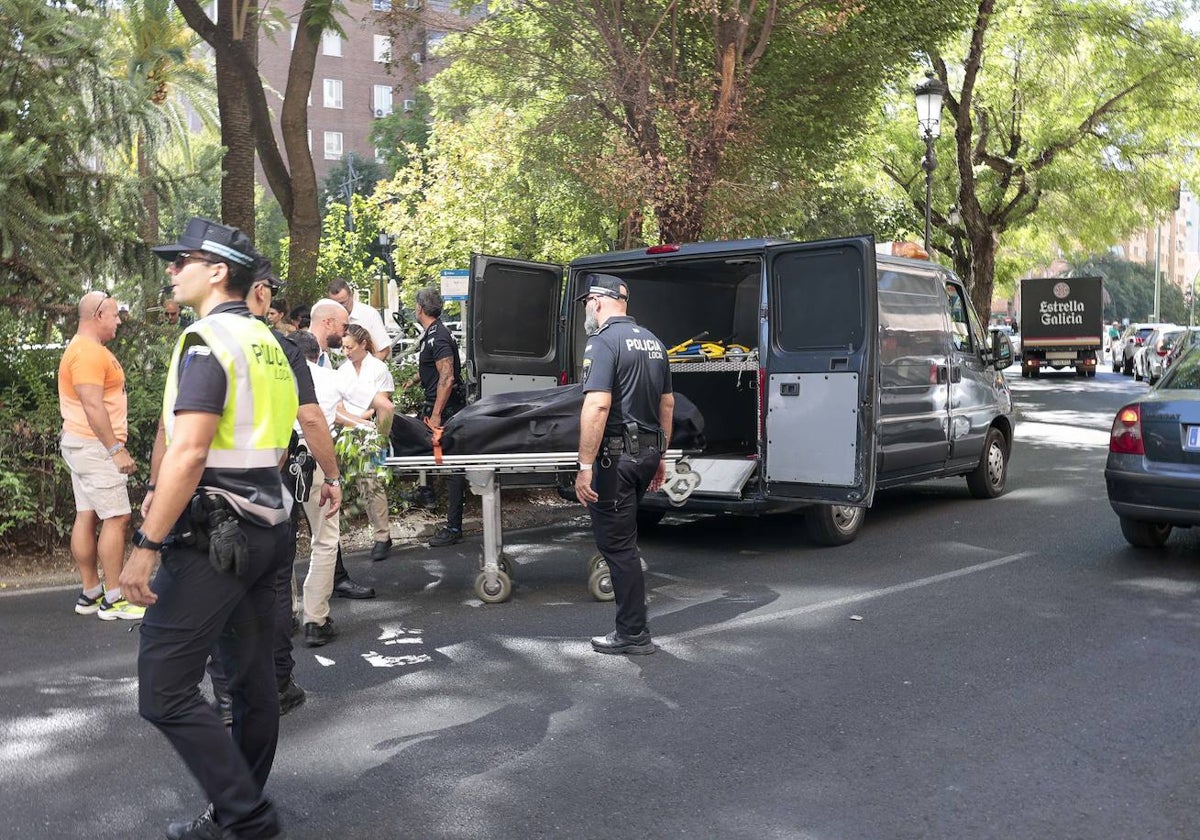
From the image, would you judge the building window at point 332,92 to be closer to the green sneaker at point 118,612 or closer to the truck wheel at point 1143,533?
the green sneaker at point 118,612

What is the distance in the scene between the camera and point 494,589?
716 cm

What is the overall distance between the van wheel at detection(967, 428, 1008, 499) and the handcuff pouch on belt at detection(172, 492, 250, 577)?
864cm

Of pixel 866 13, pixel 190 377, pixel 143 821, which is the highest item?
pixel 866 13

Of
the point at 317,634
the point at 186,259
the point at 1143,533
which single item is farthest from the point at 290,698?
the point at 1143,533

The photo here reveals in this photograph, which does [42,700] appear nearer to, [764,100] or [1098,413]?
[764,100]

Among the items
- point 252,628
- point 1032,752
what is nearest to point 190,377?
point 252,628

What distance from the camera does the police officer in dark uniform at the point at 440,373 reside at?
30.6ft

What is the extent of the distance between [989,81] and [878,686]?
28223 millimetres

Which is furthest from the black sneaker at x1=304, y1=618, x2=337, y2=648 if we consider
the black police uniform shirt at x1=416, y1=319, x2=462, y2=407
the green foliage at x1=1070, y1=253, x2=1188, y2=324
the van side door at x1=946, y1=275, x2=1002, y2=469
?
the green foliage at x1=1070, y1=253, x2=1188, y2=324

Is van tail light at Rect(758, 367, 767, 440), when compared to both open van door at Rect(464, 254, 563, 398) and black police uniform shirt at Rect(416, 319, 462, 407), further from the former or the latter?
black police uniform shirt at Rect(416, 319, 462, 407)

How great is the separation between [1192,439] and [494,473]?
4.39 meters

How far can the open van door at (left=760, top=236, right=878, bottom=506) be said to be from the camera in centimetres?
795

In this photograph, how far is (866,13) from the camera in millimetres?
16281

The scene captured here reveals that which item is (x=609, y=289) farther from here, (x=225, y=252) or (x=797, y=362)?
(x=225, y=252)
